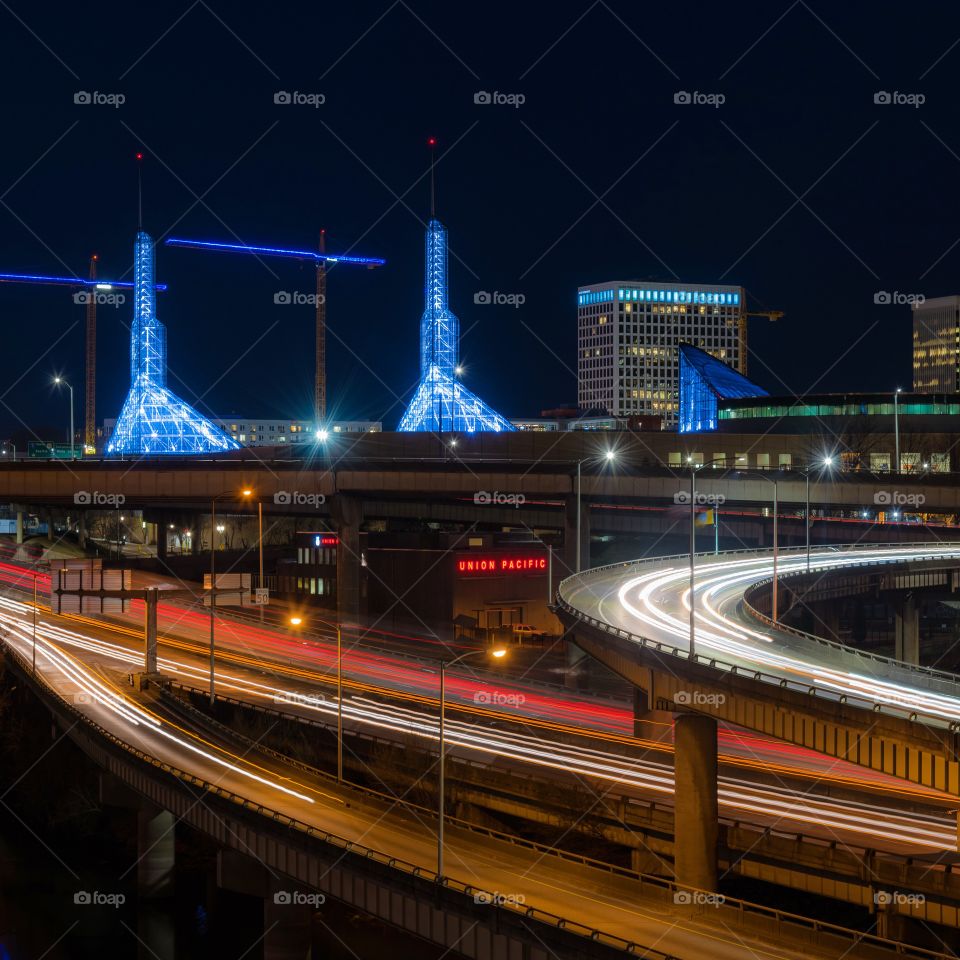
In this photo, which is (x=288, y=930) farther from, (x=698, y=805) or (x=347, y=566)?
(x=347, y=566)

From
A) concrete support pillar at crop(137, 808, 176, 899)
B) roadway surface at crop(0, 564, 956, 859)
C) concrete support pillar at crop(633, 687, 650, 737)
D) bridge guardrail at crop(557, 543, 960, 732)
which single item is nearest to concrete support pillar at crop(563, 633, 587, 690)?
roadway surface at crop(0, 564, 956, 859)

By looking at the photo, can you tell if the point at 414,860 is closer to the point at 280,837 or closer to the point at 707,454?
→ the point at 280,837

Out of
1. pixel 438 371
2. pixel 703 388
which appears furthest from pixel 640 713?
pixel 703 388

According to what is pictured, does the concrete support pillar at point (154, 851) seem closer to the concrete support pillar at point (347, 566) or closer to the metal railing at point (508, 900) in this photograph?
the metal railing at point (508, 900)

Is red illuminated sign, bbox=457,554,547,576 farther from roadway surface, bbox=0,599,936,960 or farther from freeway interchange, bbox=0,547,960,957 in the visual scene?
roadway surface, bbox=0,599,936,960

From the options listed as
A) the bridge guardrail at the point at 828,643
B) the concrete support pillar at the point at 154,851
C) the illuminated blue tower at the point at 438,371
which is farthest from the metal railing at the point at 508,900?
the illuminated blue tower at the point at 438,371
